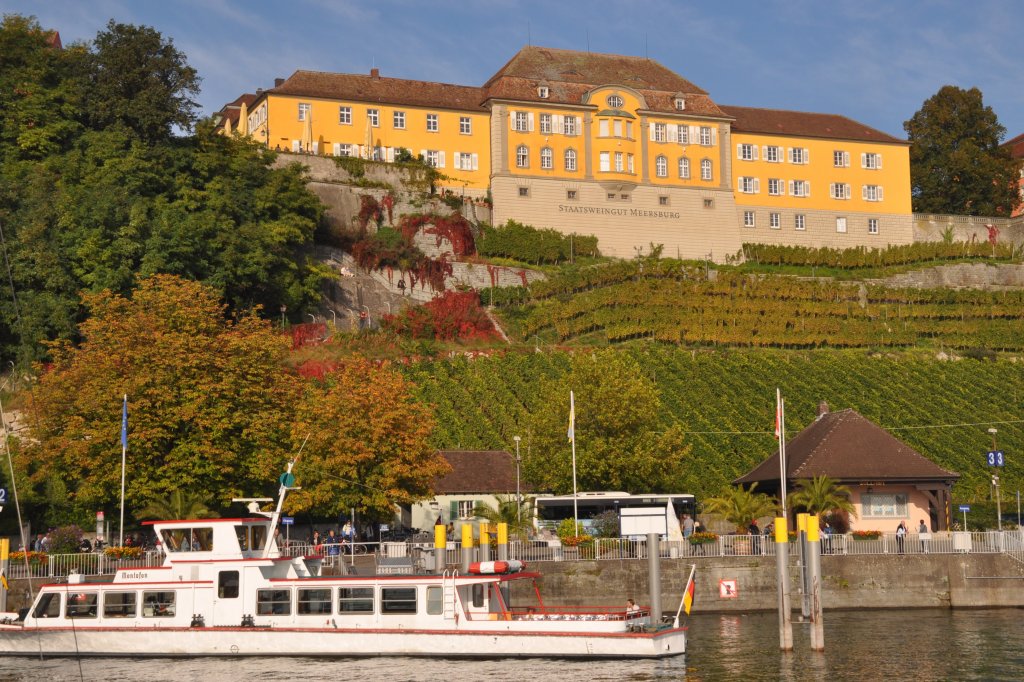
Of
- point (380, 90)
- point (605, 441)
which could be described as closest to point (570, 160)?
point (380, 90)

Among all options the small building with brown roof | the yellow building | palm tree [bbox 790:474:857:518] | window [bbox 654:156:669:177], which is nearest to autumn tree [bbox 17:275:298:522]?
palm tree [bbox 790:474:857:518]

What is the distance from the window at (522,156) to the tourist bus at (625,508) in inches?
1947

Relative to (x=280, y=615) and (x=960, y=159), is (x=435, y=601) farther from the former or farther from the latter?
(x=960, y=159)

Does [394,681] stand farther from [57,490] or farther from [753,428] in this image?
[753,428]

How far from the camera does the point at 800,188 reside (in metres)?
112

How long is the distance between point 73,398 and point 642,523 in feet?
81.7

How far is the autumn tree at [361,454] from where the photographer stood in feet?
174

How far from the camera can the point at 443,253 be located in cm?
9531

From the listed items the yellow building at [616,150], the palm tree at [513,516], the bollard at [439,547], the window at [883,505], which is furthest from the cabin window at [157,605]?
the yellow building at [616,150]

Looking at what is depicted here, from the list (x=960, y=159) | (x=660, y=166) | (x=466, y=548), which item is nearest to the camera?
(x=466, y=548)

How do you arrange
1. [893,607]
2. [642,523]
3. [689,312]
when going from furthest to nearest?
[689,312] < [642,523] < [893,607]

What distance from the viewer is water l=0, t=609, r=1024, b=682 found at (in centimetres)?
3516

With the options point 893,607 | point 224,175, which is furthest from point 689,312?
point 893,607

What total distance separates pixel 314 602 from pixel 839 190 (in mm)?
83466
